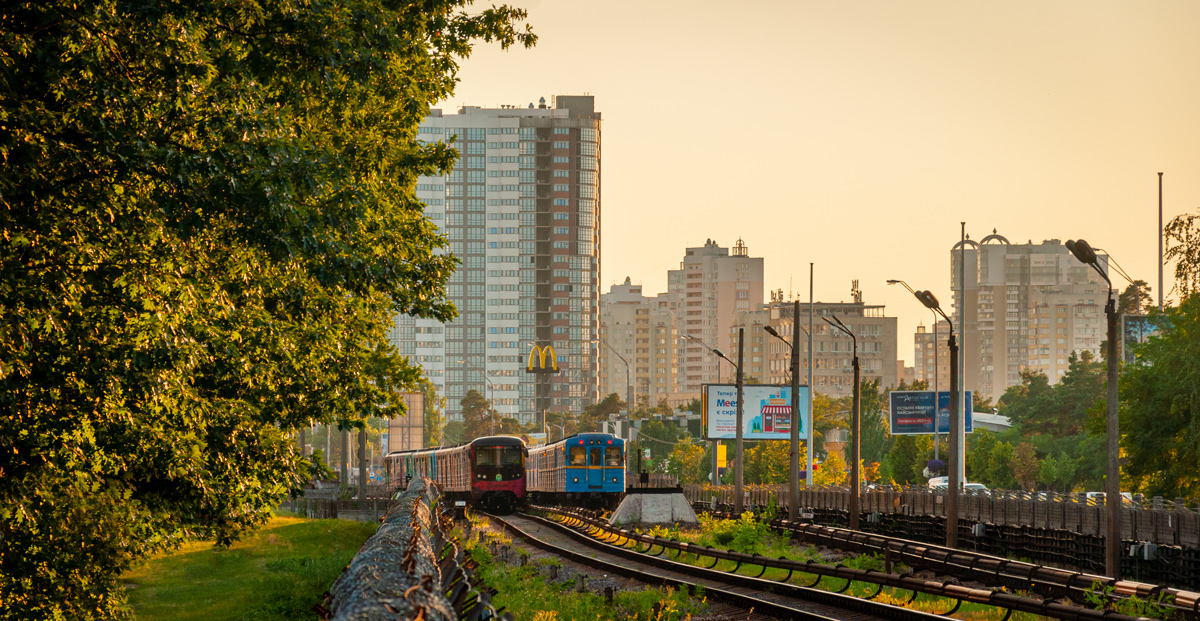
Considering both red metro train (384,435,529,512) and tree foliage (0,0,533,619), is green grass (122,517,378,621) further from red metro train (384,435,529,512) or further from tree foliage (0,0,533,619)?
red metro train (384,435,529,512)

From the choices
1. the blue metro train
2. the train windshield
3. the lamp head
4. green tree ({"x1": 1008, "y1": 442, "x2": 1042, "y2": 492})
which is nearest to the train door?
the blue metro train

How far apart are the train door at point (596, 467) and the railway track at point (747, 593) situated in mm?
20722

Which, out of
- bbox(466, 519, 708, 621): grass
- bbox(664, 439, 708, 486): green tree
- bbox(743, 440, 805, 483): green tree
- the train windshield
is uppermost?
bbox(466, 519, 708, 621): grass

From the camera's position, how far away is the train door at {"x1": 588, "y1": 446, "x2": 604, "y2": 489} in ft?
175

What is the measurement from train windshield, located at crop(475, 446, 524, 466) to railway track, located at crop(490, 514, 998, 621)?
66.1ft

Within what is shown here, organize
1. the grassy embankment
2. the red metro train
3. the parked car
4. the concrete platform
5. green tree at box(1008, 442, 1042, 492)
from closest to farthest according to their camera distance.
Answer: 1. the grassy embankment
2. the concrete platform
3. the parked car
4. the red metro train
5. green tree at box(1008, 442, 1042, 492)

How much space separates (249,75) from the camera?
1337cm

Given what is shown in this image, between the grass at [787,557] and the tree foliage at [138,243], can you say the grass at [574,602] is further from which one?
the tree foliage at [138,243]

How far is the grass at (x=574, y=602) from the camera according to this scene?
663 inches

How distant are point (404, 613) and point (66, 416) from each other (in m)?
7.24

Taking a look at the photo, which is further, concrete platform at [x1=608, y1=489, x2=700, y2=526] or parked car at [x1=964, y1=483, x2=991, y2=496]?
parked car at [x1=964, y1=483, x2=991, y2=496]

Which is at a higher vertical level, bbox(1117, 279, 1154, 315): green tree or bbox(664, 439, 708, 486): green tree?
bbox(1117, 279, 1154, 315): green tree

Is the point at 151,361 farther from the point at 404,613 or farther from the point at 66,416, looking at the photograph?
the point at 404,613

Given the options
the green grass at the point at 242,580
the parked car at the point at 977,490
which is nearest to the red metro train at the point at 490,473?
the green grass at the point at 242,580
